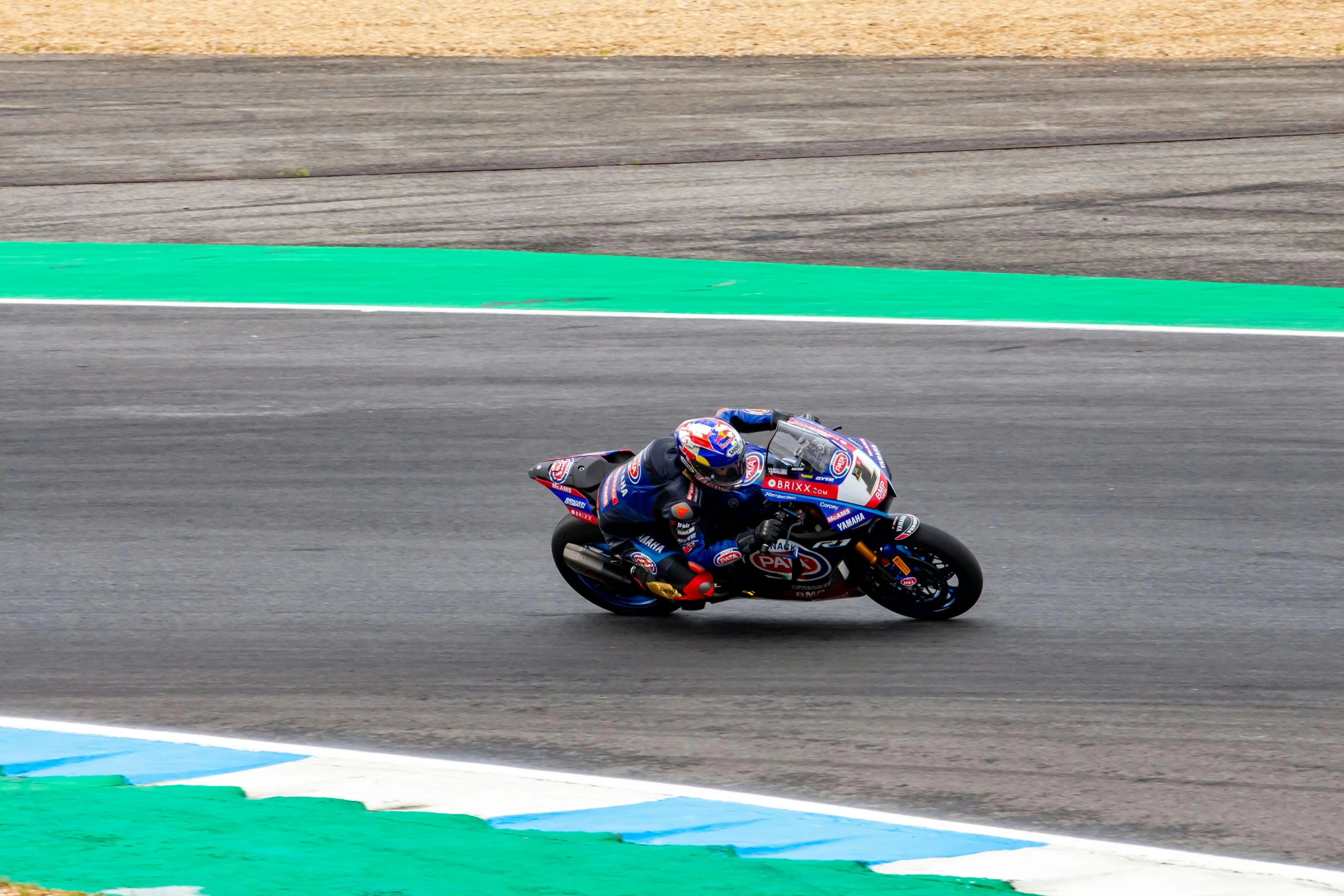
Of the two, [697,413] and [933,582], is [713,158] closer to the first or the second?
[697,413]

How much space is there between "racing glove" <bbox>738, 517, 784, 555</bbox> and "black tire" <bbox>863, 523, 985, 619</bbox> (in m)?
0.61

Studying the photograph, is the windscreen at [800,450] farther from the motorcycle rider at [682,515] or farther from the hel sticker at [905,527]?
the hel sticker at [905,527]

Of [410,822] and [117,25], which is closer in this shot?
[410,822]

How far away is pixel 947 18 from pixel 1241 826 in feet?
72.6

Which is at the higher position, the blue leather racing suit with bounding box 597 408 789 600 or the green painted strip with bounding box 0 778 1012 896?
the blue leather racing suit with bounding box 597 408 789 600

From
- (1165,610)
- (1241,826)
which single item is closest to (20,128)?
(1165,610)

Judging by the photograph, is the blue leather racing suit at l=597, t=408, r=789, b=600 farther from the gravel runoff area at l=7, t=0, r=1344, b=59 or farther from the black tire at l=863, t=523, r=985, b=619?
the gravel runoff area at l=7, t=0, r=1344, b=59

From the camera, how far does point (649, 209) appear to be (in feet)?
61.3

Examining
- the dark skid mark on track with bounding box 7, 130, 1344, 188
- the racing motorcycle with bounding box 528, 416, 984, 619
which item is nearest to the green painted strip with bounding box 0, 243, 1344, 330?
the dark skid mark on track with bounding box 7, 130, 1344, 188

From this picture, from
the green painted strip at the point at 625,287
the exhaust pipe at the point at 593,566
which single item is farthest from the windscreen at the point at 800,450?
the green painted strip at the point at 625,287

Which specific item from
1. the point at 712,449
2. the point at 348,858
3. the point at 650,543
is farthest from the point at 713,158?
the point at 348,858

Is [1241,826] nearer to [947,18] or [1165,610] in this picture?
[1165,610]

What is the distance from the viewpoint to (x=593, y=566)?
9.16 meters

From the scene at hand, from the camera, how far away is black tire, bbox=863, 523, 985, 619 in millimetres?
8781
